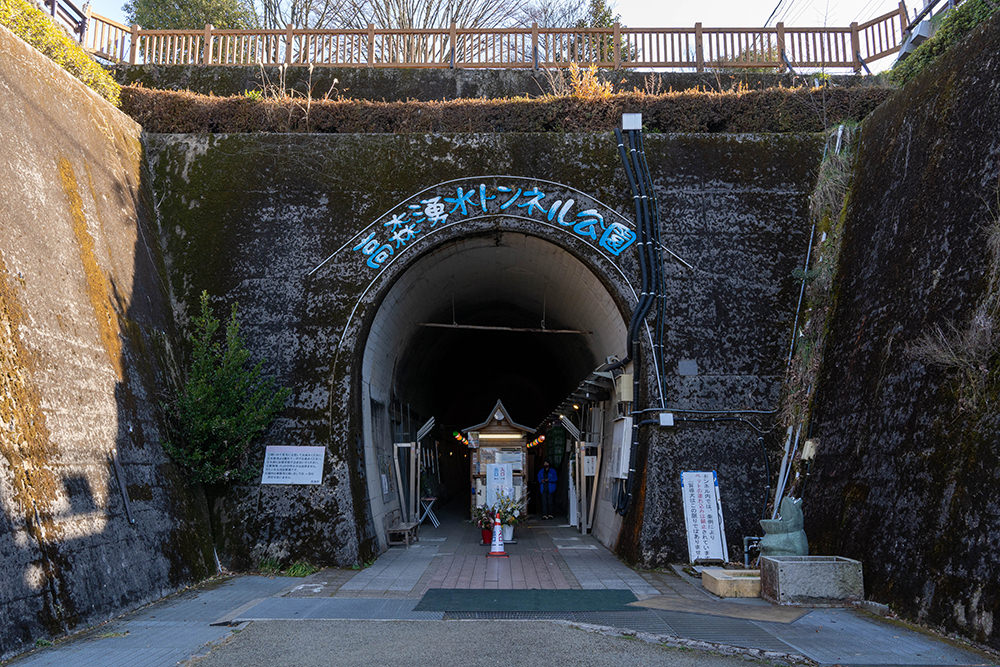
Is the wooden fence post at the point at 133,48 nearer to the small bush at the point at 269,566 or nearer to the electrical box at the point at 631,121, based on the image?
the electrical box at the point at 631,121

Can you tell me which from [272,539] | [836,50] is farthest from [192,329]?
[836,50]

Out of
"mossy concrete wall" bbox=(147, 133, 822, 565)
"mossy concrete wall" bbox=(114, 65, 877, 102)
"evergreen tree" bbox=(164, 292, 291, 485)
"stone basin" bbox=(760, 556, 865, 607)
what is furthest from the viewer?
"mossy concrete wall" bbox=(114, 65, 877, 102)

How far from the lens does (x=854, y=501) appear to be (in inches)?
316

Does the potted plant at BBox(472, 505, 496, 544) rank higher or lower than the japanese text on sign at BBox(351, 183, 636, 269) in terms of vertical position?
lower

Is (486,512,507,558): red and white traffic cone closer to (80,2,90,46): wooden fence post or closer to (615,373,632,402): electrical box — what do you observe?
(615,373,632,402): electrical box

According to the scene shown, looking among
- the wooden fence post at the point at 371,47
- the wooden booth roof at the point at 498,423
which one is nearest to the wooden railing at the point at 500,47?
the wooden fence post at the point at 371,47

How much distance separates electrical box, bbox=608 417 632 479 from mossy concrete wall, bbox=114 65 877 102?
813 centimetres

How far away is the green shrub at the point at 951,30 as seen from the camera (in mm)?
9750

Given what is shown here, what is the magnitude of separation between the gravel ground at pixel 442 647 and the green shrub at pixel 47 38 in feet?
31.0

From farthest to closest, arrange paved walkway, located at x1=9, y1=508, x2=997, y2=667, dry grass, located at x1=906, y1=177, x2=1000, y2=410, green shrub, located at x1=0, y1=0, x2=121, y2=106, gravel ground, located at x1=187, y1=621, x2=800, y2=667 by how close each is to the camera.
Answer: green shrub, located at x1=0, y1=0, x2=121, y2=106 → dry grass, located at x1=906, y1=177, x2=1000, y2=410 → paved walkway, located at x1=9, y1=508, x2=997, y2=667 → gravel ground, located at x1=187, y1=621, x2=800, y2=667

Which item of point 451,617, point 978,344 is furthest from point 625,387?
point 978,344

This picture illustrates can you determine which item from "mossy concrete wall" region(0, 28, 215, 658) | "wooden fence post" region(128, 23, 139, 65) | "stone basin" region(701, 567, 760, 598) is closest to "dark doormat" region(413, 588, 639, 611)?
"stone basin" region(701, 567, 760, 598)

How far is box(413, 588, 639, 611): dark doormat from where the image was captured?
7.72 meters

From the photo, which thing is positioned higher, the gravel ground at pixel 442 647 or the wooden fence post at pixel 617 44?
the wooden fence post at pixel 617 44
